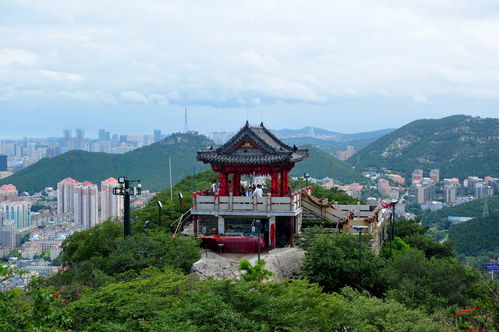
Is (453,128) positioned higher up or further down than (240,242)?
higher up

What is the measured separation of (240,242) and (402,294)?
21.1ft

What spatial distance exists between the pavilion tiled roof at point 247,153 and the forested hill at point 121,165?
58.2 metres

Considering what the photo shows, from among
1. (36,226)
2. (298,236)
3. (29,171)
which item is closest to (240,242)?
(298,236)

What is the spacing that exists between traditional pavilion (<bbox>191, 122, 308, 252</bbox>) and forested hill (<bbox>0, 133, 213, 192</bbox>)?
58.1 meters

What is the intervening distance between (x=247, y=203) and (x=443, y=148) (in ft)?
361

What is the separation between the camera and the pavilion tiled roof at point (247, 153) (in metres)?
21.0

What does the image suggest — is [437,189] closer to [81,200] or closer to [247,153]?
[81,200]

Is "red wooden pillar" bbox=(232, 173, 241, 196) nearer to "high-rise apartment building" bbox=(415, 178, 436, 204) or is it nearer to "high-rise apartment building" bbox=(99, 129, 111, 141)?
"high-rise apartment building" bbox=(415, 178, 436, 204)

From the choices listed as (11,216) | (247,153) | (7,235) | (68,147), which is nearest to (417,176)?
(11,216)

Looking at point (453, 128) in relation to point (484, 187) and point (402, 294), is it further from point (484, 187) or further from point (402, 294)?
point (402, 294)

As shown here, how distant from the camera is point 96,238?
2200 centimetres

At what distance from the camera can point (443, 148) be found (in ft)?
403

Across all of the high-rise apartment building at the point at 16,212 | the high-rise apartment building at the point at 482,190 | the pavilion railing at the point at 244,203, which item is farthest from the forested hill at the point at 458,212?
the pavilion railing at the point at 244,203

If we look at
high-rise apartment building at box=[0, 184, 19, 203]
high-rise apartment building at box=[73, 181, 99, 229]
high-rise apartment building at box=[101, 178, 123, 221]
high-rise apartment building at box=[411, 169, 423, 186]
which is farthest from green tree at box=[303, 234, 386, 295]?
high-rise apartment building at box=[411, 169, 423, 186]
